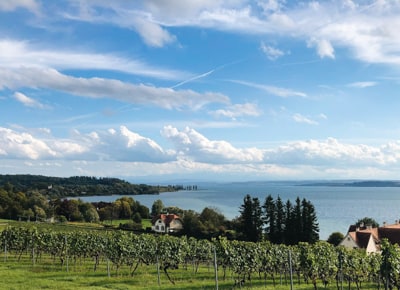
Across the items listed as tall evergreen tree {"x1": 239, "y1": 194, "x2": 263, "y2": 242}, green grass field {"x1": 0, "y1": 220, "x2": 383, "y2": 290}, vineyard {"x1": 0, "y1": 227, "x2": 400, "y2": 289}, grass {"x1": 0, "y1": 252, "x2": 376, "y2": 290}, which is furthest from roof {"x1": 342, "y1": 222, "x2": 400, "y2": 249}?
grass {"x1": 0, "y1": 252, "x2": 376, "y2": 290}

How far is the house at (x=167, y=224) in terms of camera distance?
76.4 metres

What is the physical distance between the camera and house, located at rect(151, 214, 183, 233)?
76.4 meters

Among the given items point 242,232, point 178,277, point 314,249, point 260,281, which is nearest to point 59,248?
point 178,277

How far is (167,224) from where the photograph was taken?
76938 mm

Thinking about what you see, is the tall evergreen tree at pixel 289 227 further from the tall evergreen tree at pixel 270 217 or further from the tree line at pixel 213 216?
the tall evergreen tree at pixel 270 217

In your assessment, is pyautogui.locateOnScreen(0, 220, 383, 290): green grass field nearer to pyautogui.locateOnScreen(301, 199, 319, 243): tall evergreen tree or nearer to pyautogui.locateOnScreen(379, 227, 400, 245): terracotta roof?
pyautogui.locateOnScreen(379, 227, 400, 245): terracotta roof

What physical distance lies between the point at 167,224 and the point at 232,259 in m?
55.5

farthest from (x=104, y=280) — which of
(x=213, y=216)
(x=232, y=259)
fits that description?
(x=213, y=216)

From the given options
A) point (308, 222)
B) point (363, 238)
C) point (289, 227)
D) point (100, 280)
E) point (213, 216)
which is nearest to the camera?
point (100, 280)

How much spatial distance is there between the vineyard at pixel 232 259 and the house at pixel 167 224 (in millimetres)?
41327

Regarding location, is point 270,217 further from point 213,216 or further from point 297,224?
point 213,216

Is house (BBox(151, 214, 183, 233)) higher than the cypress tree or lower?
lower

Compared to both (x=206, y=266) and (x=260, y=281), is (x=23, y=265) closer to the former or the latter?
(x=206, y=266)

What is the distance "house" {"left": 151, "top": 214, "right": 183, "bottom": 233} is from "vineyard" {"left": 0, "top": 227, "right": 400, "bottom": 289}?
41327 mm
